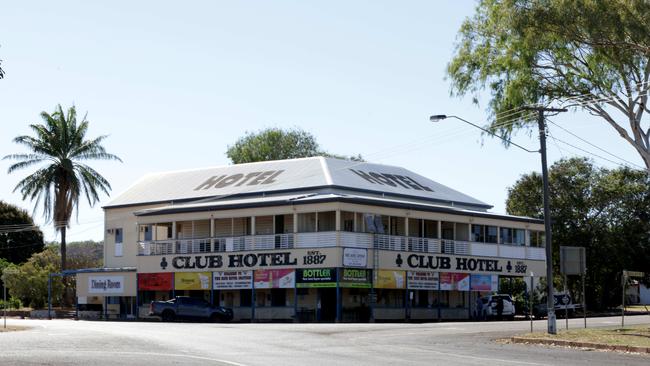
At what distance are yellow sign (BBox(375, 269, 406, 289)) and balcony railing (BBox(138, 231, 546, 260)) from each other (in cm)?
137

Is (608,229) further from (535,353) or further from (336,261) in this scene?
(535,353)

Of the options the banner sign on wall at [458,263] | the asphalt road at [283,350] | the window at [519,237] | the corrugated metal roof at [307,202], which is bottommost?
the asphalt road at [283,350]

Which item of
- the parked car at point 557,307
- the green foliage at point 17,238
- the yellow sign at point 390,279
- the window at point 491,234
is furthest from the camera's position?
the green foliage at point 17,238

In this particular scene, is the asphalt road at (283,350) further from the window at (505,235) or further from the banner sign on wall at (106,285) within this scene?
the window at (505,235)

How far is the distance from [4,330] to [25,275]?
106ft

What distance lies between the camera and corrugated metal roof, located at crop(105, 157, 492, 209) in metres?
58.1

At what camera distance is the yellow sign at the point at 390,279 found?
53.7 m

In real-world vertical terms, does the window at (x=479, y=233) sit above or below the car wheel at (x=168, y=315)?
above

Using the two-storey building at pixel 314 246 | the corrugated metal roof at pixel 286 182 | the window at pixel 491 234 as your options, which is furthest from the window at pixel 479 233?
the corrugated metal roof at pixel 286 182

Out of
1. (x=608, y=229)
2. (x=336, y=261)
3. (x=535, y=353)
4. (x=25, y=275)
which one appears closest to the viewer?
(x=535, y=353)

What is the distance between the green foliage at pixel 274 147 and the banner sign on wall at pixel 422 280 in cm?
4472

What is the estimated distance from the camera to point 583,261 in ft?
109

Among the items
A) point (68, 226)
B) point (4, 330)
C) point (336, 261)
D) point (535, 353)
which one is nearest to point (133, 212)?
point (68, 226)

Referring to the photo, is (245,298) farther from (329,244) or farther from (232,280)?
(329,244)
